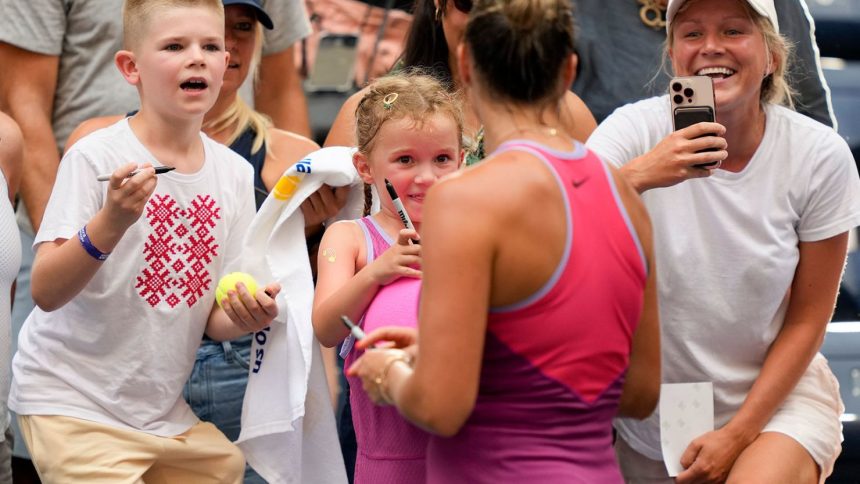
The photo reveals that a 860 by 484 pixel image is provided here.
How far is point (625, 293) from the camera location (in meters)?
2.01

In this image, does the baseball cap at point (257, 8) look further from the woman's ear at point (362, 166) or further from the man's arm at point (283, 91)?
the woman's ear at point (362, 166)

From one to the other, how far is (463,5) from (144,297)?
3.15ft

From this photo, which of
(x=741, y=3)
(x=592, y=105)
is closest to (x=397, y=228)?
(x=741, y=3)

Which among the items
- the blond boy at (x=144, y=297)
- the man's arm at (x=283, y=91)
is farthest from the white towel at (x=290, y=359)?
the man's arm at (x=283, y=91)

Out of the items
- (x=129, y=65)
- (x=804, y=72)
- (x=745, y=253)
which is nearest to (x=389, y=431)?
(x=745, y=253)

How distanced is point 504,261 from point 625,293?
0.22 meters

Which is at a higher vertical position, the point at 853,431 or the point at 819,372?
the point at 819,372

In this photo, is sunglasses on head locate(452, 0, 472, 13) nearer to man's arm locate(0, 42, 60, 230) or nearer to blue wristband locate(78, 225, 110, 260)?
blue wristband locate(78, 225, 110, 260)

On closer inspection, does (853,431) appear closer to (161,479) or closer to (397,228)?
(397,228)

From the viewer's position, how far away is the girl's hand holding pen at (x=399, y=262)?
8.06ft

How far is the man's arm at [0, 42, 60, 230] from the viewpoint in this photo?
342 centimetres

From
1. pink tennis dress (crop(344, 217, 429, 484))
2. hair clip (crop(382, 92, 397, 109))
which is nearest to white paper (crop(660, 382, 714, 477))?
pink tennis dress (crop(344, 217, 429, 484))

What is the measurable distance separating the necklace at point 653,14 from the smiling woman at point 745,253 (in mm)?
1039

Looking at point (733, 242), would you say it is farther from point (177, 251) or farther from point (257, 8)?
point (257, 8)
